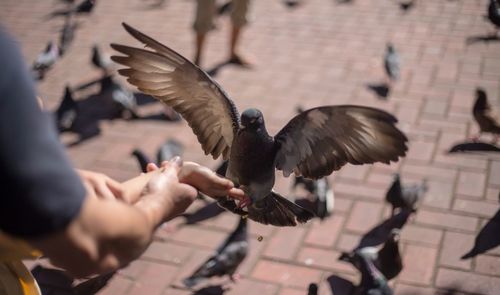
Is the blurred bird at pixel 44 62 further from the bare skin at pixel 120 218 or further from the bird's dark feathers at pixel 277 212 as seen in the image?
the bare skin at pixel 120 218

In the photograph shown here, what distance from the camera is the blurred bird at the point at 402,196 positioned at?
4191mm

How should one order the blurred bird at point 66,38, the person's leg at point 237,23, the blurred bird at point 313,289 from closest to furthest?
1. the blurred bird at point 313,289
2. the person's leg at point 237,23
3. the blurred bird at point 66,38

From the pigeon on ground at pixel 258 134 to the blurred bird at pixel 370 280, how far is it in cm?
127

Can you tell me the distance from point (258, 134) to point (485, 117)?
11.3ft

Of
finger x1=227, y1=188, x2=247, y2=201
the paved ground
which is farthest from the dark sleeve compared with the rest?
the paved ground

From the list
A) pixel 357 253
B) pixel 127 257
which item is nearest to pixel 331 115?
pixel 127 257

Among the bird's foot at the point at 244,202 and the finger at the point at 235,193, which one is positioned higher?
the finger at the point at 235,193

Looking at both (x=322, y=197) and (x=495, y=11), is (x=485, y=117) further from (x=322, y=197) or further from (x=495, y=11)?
(x=322, y=197)

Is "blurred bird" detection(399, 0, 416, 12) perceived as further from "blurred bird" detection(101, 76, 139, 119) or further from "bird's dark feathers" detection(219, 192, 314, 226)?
"bird's dark feathers" detection(219, 192, 314, 226)

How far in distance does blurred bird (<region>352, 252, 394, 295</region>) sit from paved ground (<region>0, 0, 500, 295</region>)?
0.85 feet

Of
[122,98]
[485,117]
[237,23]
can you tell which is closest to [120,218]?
[485,117]

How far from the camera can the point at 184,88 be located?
2.29 metres

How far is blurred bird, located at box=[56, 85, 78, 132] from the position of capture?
583cm

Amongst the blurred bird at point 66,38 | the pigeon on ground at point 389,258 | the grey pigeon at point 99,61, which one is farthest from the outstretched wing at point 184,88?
the blurred bird at point 66,38
